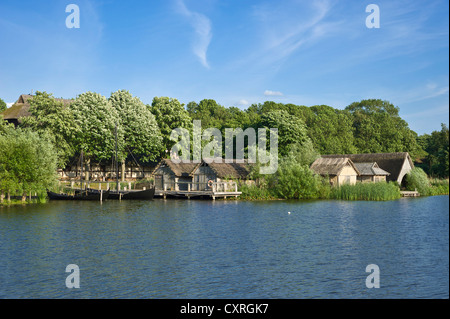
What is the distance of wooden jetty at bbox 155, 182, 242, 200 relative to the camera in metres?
61.7

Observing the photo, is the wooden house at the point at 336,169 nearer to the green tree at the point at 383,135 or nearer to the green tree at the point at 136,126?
the green tree at the point at 136,126

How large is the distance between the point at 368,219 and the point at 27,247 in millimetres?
27089

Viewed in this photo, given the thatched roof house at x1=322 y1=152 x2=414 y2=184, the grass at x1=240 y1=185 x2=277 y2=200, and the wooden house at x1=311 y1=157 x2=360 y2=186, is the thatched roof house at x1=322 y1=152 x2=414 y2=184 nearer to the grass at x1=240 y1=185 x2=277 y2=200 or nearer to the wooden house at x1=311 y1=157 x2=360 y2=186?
the wooden house at x1=311 y1=157 x2=360 y2=186

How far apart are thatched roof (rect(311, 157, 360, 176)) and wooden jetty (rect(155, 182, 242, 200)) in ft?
43.0

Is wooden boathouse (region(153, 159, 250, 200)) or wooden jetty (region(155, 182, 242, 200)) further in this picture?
wooden boathouse (region(153, 159, 250, 200))

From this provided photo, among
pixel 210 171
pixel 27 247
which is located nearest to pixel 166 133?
pixel 210 171

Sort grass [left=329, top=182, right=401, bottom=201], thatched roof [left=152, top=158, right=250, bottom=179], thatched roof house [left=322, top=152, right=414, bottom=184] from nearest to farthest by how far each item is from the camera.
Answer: grass [left=329, top=182, right=401, bottom=201], thatched roof [left=152, top=158, right=250, bottom=179], thatched roof house [left=322, top=152, right=414, bottom=184]

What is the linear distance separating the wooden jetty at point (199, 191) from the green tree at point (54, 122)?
51.7ft

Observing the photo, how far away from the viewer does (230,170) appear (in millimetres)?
65688

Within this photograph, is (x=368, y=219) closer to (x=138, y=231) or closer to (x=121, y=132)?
(x=138, y=231)

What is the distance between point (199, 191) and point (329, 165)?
19622mm

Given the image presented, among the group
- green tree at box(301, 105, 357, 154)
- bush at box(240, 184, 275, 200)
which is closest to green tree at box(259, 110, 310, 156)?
bush at box(240, 184, 275, 200)

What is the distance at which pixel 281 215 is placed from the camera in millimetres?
42906

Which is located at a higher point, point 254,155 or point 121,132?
point 121,132
